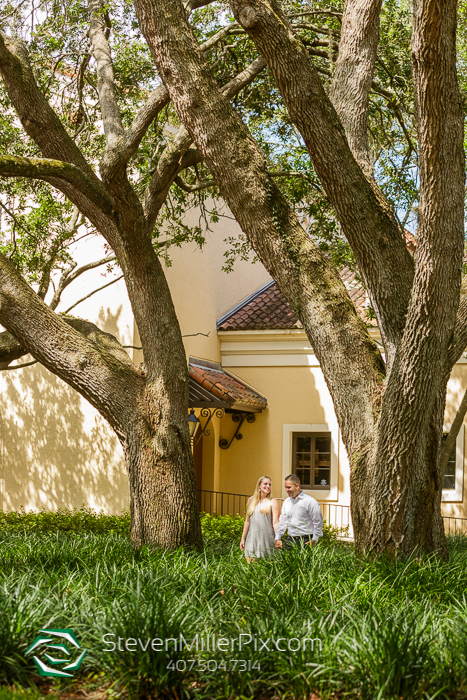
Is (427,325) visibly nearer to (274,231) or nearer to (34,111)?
(274,231)

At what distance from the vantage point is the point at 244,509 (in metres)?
14.9

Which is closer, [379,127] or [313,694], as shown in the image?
[313,694]

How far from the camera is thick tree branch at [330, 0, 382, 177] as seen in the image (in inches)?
251

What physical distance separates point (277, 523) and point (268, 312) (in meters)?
9.36

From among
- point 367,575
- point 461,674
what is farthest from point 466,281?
point 461,674

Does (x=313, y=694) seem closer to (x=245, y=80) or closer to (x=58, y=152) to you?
(x=58, y=152)

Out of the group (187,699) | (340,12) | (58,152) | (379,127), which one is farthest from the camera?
(379,127)

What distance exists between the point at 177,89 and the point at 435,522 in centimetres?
442

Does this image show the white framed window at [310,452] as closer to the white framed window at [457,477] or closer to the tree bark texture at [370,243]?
the white framed window at [457,477]

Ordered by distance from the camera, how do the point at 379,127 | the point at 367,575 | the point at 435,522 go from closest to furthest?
1. the point at 367,575
2. the point at 435,522
3. the point at 379,127

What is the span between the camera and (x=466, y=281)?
6.24 metres

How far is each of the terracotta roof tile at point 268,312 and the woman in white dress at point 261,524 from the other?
24.9 ft

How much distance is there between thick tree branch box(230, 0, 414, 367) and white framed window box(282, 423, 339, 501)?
9568 mm

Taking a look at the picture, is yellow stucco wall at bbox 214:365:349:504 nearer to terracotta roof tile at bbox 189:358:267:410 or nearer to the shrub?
terracotta roof tile at bbox 189:358:267:410
